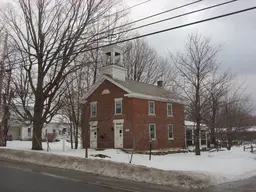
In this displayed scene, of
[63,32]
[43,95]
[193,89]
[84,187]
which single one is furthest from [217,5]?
[43,95]

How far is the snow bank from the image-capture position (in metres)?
12.5

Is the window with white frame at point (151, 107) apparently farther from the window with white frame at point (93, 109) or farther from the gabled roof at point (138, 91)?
the window with white frame at point (93, 109)

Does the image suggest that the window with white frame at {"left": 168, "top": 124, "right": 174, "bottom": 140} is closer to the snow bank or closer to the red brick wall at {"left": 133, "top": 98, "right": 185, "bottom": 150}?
the red brick wall at {"left": 133, "top": 98, "right": 185, "bottom": 150}

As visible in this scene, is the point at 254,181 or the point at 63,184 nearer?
the point at 63,184

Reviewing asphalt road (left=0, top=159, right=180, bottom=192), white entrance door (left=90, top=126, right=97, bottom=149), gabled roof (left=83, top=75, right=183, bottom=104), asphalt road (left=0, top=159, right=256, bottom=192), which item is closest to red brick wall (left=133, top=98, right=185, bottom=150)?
gabled roof (left=83, top=75, right=183, bottom=104)

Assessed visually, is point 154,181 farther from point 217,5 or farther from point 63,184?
point 217,5

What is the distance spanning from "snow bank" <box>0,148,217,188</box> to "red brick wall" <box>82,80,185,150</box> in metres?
10.5

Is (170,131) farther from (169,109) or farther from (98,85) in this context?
(98,85)

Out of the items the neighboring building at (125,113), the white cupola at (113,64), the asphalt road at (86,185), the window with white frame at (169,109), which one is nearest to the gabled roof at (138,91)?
the neighboring building at (125,113)

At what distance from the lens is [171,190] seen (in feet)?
37.6

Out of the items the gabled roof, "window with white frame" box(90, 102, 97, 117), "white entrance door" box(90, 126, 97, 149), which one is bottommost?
"white entrance door" box(90, 126, 97, 149)

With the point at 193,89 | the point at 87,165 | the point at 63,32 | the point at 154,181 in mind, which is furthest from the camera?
the point at 63,32

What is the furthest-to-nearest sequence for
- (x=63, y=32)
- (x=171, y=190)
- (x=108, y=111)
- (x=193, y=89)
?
(x=108, y=111) → (x=63, y=32) → (x=193, y=89) → (x=171, y=190)

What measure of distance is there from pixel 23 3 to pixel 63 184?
20501mm
